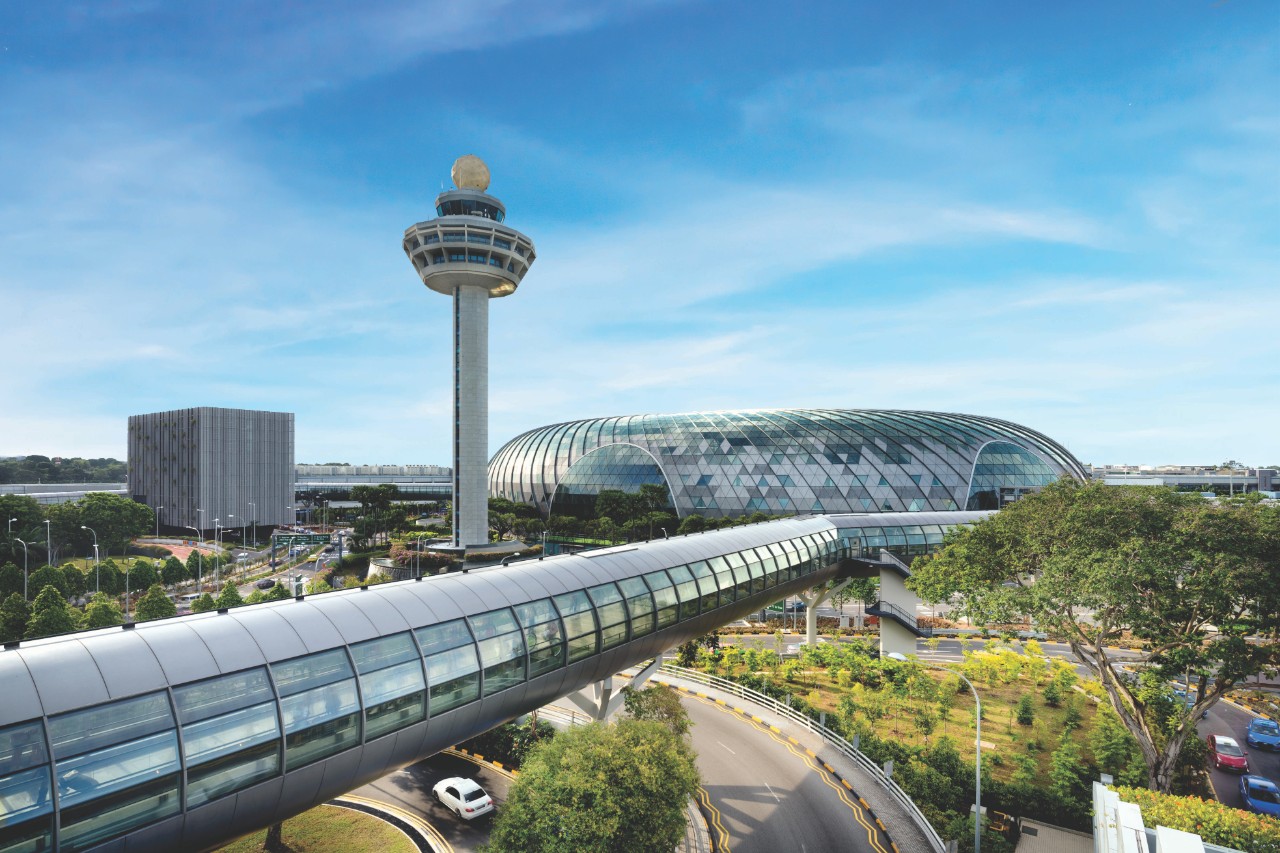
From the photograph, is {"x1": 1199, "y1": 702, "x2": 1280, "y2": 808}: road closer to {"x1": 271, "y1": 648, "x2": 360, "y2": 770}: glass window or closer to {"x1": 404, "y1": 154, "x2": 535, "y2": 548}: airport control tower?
{"x1": 271, "y1": 648, "x2": 360, "y2": 770}: glass window

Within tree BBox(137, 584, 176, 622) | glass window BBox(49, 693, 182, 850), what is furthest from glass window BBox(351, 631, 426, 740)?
tree BBox(137, 584, 176, 622)

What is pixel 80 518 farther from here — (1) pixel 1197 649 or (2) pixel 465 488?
(1) pixel 1197 649

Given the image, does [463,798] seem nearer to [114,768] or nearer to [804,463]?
[114,768]

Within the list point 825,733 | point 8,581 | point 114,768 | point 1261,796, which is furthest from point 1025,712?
point 8,581

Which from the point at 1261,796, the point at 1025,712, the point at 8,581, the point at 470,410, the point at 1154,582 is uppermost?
the point at 470,410

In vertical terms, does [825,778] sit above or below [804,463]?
below

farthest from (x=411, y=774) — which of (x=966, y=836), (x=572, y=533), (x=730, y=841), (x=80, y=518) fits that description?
(x=80, y=518)

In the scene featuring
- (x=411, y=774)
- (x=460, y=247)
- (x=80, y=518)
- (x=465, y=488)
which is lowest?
(x=411, y=774)
